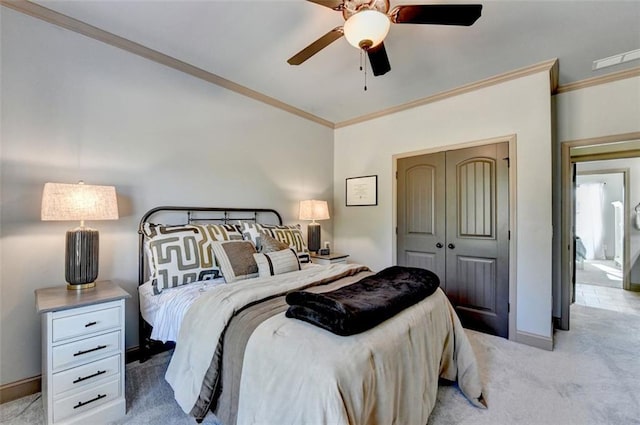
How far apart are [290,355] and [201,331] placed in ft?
2.27

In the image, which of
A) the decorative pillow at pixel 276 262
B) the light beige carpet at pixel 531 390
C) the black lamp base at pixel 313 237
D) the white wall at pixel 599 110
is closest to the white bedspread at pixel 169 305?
the decorative pillow at pixel 276 262

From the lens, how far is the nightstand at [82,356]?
1.57 metres

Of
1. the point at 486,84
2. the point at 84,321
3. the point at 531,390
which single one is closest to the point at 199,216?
the point at 84,321

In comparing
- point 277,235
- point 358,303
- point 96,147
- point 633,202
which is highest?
point 96,147

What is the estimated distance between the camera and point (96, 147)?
2266 millimetres

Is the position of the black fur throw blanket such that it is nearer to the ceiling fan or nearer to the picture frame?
the ceiling fan

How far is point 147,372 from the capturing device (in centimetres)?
225

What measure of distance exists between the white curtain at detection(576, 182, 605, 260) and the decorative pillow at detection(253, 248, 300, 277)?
24.1ft

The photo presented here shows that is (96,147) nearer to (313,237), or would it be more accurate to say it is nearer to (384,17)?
(384,17)

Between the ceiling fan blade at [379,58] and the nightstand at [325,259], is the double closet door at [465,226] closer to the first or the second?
the nightstand at [325,259]

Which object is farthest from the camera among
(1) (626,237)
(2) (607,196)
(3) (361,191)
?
(2) (607,196)

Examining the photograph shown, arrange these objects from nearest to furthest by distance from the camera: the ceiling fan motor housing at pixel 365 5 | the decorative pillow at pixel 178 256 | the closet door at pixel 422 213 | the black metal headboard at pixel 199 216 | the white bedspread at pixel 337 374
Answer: the white bedspread at pixel 337 374 < the ceiling fan motor housing at pixel 365 5 < the decorative pillow at pixel 178 256 < the black metal headboard at pixel 199 216 < the closet door at pixel 422 213

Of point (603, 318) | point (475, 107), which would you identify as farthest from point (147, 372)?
point (603, 318)

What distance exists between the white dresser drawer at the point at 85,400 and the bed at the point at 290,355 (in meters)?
0.36
